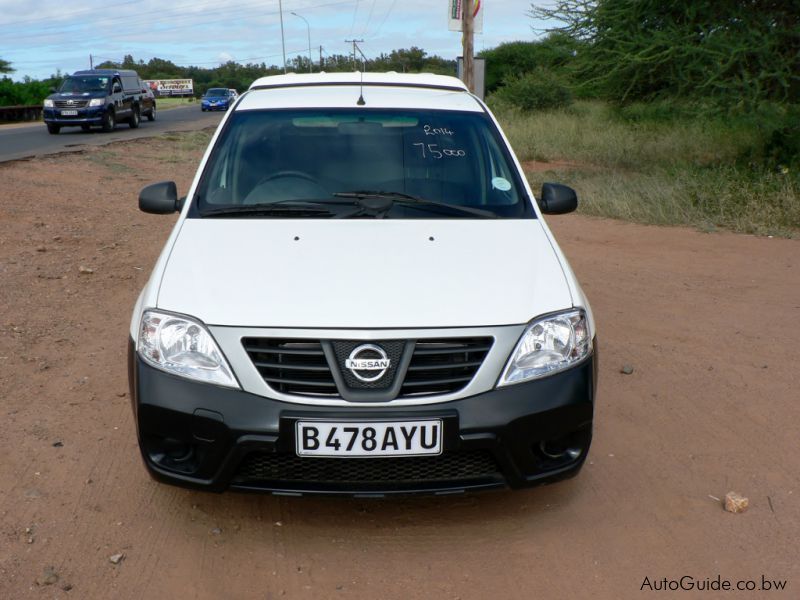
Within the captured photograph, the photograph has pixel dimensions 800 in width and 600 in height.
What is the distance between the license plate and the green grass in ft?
27.1

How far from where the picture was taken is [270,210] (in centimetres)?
388

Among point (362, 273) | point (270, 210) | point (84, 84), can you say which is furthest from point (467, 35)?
point (84, 84)

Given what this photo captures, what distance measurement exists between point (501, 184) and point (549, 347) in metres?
1.33

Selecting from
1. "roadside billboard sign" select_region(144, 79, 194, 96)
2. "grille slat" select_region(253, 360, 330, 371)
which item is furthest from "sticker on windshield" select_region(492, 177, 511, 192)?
"roadside billboard sign" select_region(144, 79, 194, 96)

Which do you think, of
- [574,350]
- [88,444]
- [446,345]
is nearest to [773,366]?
[574,350]

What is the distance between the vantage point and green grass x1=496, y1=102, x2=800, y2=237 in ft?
35.7

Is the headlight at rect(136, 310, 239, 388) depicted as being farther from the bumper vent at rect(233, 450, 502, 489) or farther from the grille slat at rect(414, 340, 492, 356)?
the grille slat at rect(414, 340, 492, 356)

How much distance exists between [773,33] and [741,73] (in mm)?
700

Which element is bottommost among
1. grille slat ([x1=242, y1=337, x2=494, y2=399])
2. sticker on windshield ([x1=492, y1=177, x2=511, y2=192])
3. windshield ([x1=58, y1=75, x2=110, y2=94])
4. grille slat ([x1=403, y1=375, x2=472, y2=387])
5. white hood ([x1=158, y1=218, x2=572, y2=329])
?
grille slat ([x1=403, y1=375, x2=472, y2=387])

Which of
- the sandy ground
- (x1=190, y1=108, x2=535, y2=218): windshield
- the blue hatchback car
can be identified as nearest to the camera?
the sandy ground

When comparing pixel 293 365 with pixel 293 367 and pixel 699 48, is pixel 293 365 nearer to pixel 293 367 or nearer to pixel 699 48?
pixel 293 367

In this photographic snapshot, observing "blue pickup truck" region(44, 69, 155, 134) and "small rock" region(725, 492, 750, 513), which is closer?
"small rock" region(725, 492, 750, 513)

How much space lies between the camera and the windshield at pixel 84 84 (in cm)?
2760

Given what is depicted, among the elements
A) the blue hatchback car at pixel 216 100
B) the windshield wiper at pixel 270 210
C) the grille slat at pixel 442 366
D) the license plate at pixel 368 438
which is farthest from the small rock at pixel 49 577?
the blue hatchback car at pixel 216 100
